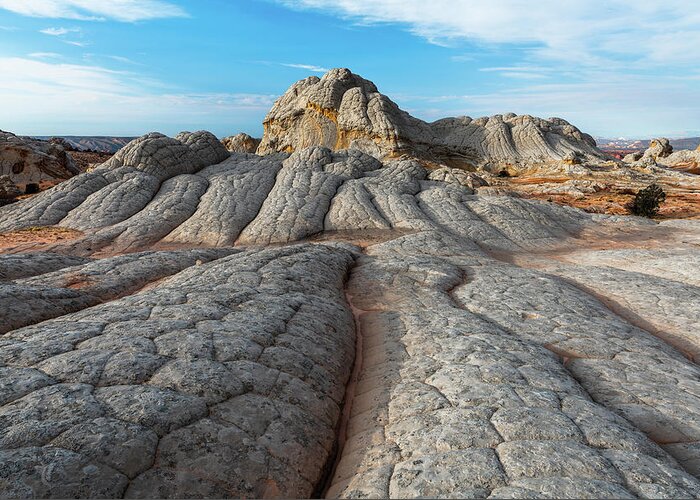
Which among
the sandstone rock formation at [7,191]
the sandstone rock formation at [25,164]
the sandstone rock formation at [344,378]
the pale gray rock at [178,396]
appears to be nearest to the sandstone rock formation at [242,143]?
the sandstone rock formation at [25,164]

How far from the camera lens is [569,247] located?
2319 centimetres

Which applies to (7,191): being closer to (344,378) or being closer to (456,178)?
(456,178)

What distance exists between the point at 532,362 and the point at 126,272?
10.3 m

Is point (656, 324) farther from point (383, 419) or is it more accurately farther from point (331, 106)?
point (331, 106)

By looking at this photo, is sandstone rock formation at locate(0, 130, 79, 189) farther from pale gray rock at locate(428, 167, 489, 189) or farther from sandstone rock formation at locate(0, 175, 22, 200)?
pale gray rock at locate(428, 167, 489, 189)

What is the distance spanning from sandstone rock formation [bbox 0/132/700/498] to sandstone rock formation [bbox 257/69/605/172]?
1741 inches

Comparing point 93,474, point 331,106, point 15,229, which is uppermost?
point 331,106

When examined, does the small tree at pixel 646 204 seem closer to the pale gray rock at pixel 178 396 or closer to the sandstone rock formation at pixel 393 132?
the sandstone rock formation at pixel 393 132

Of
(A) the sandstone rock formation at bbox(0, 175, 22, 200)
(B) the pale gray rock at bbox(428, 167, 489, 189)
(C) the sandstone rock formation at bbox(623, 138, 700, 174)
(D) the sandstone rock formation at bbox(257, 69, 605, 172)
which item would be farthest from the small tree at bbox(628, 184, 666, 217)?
(A) the sandstone rock formation at bbox(0, 175, 22, 200)

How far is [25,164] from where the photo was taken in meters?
42.9

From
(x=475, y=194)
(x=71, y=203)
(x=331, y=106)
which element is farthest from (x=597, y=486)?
(x=331, y=106)

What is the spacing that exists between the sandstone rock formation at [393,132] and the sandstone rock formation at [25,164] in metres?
28.4

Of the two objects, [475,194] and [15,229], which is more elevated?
[475,194]

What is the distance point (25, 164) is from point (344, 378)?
48.2m
